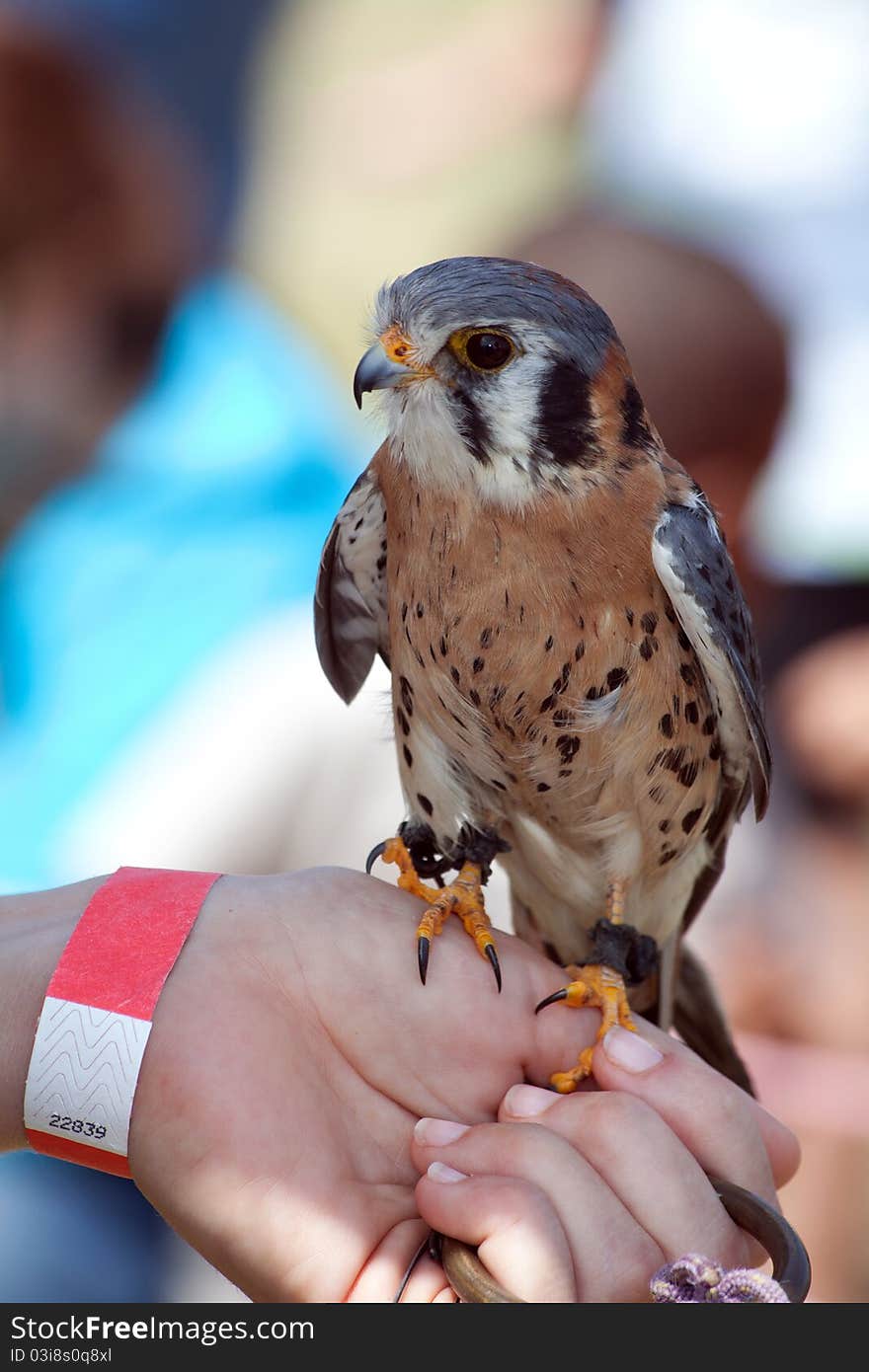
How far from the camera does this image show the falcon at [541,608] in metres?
1.96

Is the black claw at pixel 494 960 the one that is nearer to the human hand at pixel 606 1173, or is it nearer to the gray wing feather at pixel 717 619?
the human hand at pixel 606 1173

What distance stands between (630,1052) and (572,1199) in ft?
0.97

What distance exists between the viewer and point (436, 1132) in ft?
6.26

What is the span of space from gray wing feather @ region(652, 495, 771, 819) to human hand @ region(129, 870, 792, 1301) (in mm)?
550

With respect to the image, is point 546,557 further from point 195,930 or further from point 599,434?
point 195,930

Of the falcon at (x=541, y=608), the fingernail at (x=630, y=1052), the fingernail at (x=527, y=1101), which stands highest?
the falcon at (x=541, y=608)

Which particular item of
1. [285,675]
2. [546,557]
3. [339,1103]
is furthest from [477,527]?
[285,675]

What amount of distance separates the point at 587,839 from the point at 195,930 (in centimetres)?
71

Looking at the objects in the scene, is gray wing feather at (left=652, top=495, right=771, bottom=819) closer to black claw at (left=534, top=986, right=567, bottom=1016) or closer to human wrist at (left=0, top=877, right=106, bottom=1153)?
black claw at (left=534, top=986, right=567, bottom=1016)

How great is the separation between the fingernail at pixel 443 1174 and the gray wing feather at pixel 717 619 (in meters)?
0.88

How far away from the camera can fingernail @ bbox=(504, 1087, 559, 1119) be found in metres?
1.95

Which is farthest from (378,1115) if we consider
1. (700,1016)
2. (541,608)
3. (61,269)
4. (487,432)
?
(61,269)

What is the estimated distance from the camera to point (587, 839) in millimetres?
2240

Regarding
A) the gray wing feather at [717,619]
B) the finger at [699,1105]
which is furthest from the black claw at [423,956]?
the gray wing feather at [717,619]
